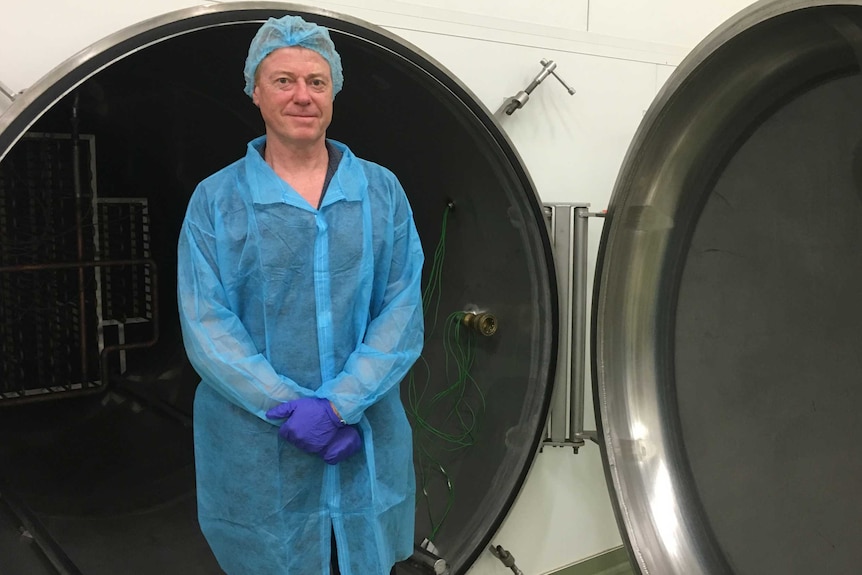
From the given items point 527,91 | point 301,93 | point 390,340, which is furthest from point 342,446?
point 527,91

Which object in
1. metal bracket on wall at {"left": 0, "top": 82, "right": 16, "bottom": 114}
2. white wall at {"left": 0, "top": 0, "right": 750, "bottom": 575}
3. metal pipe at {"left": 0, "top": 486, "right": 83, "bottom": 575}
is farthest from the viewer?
metal pipe at {"left": 0, "top": 486, "right": 83, "bottom": 575}

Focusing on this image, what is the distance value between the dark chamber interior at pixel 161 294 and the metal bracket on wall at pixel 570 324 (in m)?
0.05

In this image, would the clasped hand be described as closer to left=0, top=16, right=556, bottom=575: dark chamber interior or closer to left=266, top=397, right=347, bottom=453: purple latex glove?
left=266, top=397, right=347, bottom=453: purple latex glove

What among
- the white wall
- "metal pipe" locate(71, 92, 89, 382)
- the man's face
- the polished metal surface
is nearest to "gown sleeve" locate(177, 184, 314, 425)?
the man's face

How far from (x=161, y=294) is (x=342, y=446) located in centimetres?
Answer: 132

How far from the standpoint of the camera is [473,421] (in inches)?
61.4

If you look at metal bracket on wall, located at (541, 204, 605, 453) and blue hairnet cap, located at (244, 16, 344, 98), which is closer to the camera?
blue hairnet cap, located at (244, 16, 344, 98)

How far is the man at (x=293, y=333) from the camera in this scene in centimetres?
96

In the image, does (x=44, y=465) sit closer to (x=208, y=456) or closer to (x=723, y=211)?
(x=208, y=456)

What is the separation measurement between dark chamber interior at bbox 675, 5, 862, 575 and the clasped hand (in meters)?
0.58

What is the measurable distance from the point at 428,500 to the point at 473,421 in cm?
19

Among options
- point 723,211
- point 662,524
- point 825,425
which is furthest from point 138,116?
point 825,425

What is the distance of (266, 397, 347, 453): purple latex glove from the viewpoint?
3.08 feet

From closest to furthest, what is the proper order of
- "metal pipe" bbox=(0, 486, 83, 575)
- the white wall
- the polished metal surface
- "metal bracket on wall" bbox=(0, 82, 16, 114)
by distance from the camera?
"metal bracket on wall" bbox=(0, 82, 16, 114)
the polished metal surface
the white wall
"metal pipe" bbox=(0, 486, 83, 575)
